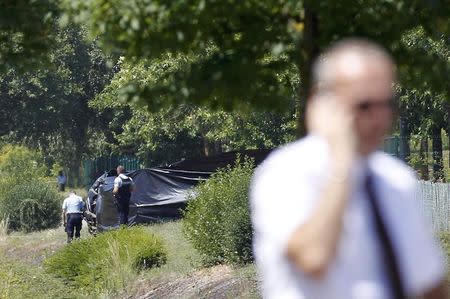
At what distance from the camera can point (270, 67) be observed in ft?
23.4

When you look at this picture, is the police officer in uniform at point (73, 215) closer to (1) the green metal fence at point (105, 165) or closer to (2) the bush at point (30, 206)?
(2) the bush at point (30, 206)

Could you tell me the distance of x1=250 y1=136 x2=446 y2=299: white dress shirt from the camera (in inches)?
124

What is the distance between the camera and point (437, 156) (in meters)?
24.8

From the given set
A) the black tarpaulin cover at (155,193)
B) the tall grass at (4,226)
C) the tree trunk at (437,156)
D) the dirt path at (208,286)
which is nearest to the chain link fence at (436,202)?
the dirt path at (208,286)

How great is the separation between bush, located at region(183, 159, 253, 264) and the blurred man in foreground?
1342 centimetres

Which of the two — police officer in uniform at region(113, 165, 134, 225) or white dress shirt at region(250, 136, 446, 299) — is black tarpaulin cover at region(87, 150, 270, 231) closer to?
police officer in uniform at region(113, 165, 134, 225)

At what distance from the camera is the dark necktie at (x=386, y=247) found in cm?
315

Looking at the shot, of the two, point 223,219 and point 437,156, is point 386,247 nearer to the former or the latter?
point 223,219

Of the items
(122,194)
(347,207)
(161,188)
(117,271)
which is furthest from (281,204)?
(161,188)

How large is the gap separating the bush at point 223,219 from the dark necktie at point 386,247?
1346 cm

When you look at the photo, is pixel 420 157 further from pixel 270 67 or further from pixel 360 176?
pixel 360 176

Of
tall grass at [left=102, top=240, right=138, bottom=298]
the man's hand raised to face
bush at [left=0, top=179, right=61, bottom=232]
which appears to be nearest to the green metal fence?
bush at [left=0, top=179, right=61, bottom=232]

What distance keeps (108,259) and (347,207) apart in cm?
1516

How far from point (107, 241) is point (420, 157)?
25.8ft
